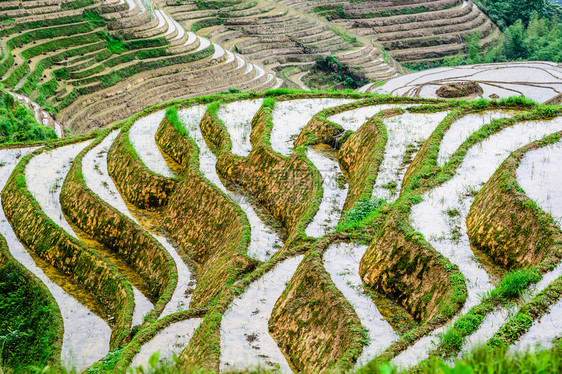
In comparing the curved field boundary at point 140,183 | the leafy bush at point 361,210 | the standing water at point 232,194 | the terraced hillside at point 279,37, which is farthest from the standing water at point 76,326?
the terraced hillside at point 279,37

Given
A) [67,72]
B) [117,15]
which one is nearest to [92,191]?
[67,72]

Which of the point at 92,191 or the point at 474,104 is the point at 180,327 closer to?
the point at 92,191

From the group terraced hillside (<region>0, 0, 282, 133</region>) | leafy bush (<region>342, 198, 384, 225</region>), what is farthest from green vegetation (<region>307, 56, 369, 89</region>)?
leafy bush (<region>342, 198, 384, 225</region>)

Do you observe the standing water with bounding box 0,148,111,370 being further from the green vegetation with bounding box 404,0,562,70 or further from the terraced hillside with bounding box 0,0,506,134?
the green vegetation with bounding box 404,0,562,70

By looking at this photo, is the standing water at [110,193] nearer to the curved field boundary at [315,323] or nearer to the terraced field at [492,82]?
the curved field boundary at [315,323]

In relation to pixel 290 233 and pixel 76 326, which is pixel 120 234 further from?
pixel 290 233
